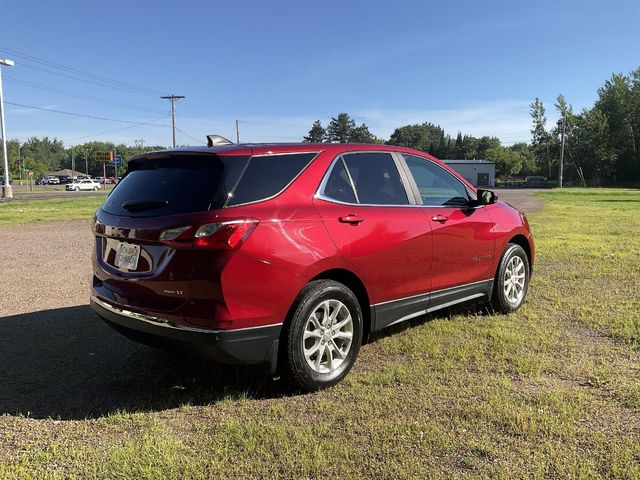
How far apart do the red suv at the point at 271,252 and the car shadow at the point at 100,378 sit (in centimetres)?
40

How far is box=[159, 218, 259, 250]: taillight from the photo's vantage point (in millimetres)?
3195

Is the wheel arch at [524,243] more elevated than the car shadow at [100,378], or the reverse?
the wheel arch at [524,243]

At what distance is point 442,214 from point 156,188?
2.50 metres

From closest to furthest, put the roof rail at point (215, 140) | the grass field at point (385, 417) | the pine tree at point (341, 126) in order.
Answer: the grass field at point (385, 417) < the roof rail at point (215, 140) < the pine tree at point (341, 126)

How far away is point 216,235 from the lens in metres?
3.20

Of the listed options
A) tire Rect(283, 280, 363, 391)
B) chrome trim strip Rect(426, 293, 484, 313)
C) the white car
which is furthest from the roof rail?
the white car

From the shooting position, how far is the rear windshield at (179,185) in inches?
132

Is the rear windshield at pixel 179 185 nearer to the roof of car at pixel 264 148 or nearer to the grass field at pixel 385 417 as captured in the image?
the roof of car at pixel 264 148

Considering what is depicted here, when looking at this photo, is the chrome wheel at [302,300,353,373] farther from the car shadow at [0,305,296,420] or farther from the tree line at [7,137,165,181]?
the tree line at [7,137,165,181]

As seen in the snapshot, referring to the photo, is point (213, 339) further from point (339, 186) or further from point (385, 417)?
point (339, 186)

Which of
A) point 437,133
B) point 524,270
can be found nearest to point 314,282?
point 524,270

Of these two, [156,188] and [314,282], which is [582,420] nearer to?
[314,282]

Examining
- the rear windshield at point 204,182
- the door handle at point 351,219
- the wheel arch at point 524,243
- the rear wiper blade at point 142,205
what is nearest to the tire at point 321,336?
the door handle at point 351,219

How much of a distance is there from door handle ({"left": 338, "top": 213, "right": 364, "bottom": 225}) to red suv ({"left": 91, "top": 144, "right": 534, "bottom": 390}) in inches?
0.4
